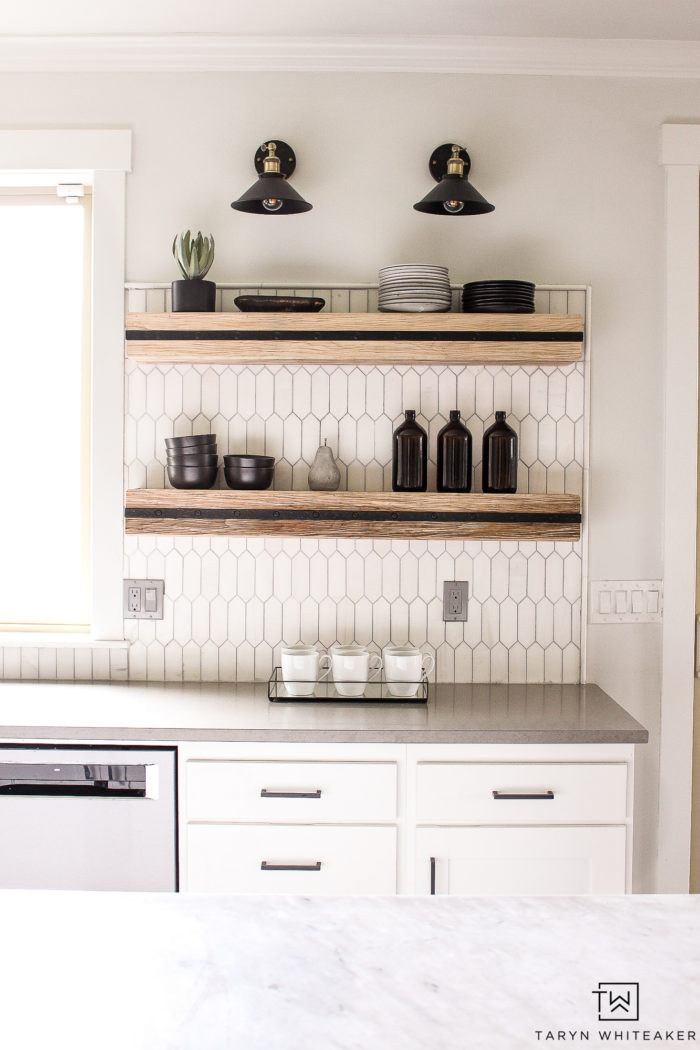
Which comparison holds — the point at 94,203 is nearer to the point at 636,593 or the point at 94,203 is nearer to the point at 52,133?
the point at 52,133

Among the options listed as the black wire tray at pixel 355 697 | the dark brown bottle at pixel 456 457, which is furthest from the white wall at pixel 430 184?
the black wire tray at pixel 355 697

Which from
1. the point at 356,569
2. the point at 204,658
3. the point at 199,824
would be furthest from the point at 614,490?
the point at 199,824

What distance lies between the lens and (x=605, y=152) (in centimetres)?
266

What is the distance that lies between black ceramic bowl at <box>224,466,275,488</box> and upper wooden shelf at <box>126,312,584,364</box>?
330 millimetres

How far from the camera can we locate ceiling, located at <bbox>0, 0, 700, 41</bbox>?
235 cm

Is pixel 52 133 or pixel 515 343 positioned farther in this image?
pixel 52 133

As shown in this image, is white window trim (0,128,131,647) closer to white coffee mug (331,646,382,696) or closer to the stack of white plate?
white coffee mug (331,646,382,696)

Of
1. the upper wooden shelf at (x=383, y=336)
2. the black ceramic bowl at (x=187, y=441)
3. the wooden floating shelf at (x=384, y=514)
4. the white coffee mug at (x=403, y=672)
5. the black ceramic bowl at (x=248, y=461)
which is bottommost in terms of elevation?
the white coffee mug at (x=403, y=672)

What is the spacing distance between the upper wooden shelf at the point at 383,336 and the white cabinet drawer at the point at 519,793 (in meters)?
1.15

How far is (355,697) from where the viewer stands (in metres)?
2.46

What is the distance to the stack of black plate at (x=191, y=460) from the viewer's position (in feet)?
8.28

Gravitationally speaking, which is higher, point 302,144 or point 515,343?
point 302,144

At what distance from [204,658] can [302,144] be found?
165 centimetres

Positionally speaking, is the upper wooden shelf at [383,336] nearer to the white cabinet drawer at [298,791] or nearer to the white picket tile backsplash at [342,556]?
the white picket tile backsplash at [342,556]
